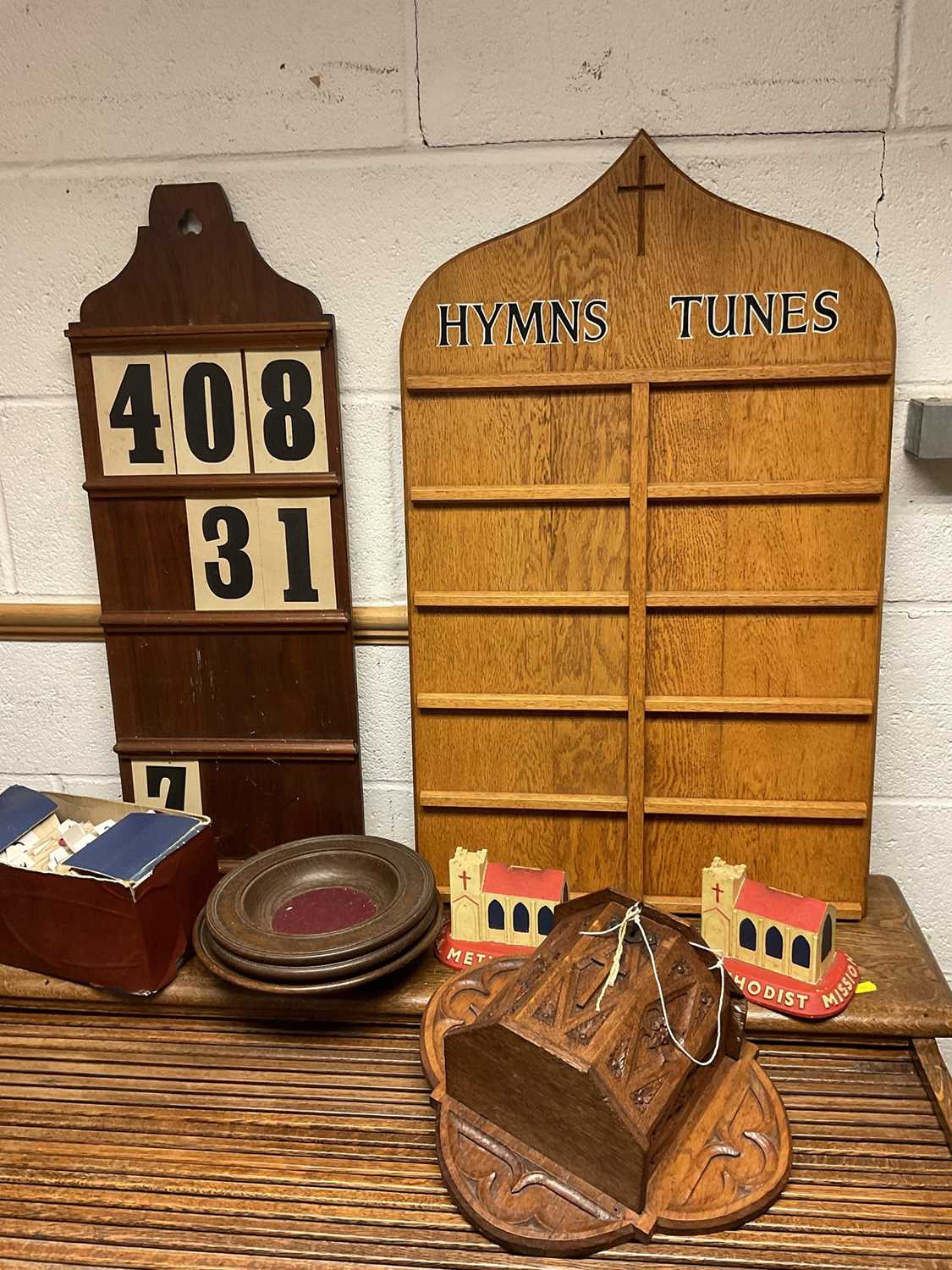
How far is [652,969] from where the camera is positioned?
1.07 meters

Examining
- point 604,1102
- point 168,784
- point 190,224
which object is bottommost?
point 604,1102

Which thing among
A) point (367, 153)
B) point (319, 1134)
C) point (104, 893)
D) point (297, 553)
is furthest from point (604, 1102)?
point (367, 153)

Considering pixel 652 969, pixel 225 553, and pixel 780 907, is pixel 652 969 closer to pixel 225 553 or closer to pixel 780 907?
pixel 780 907

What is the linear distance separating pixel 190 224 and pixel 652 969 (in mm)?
1130

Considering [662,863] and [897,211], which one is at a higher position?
[897,211]

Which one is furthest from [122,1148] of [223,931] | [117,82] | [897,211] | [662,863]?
[897,211]

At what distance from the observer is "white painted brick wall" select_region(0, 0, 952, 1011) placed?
1235 millimetres

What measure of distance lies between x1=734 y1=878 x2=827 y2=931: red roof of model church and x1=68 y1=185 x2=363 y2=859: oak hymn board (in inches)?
23.2

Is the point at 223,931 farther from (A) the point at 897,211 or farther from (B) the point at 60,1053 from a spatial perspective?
(A) the point at 897,211

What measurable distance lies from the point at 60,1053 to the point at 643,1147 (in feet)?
2.42

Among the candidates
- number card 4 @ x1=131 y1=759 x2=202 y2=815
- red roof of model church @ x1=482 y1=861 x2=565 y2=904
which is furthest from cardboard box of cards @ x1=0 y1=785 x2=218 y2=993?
red roof of model church @ x1=482 y1=861 x2=565 y2=904

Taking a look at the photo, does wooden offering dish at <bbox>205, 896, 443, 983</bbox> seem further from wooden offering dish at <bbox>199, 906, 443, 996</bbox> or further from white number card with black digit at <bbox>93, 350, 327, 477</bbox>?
white number card with black digit at <bbox>93, 350, 327, 477</bbox>

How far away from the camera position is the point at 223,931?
4.05 feet

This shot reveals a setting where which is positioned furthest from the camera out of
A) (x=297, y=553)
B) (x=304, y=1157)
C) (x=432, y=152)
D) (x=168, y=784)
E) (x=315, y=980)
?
(x=168, y=784)
